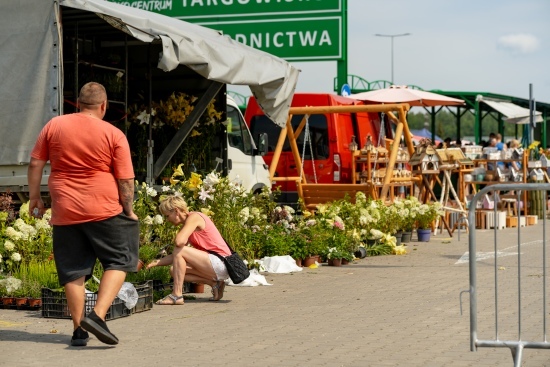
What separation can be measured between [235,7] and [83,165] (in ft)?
66.9

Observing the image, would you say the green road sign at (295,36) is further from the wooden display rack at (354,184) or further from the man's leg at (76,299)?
the man's leg at (76,299)

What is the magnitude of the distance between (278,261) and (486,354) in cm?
601

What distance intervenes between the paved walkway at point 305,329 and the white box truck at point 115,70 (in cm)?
263

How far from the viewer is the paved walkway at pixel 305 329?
312 inches

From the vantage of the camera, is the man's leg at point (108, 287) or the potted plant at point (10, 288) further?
the potted plant at point (10, 288)

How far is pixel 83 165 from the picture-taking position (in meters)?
8.45

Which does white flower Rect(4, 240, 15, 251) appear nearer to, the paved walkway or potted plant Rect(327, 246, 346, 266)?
the paved walkway

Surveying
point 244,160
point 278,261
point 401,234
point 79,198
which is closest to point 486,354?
point 79,198

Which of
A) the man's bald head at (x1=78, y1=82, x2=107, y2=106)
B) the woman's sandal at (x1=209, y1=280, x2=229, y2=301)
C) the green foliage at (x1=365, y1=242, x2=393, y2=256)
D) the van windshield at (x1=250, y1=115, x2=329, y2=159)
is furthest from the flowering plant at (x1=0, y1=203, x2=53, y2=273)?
the van windshield at (x1=250, y1=115, x2=329, y2=159)

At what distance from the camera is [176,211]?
35.4ft

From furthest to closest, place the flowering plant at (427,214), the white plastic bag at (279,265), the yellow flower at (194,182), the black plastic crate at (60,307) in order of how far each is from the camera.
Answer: the flowering plant at (427,214) < the white plastic bag at (279,265) < the yellow flower at (194,182) < the black plastic crate at (60,307)

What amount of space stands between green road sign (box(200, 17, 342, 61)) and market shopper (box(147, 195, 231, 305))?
16.7 metres

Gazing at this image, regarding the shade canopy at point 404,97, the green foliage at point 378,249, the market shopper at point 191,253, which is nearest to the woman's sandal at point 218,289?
the market shopper at point 191,253

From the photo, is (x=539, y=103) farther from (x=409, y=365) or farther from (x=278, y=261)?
(x=409, y=365)
